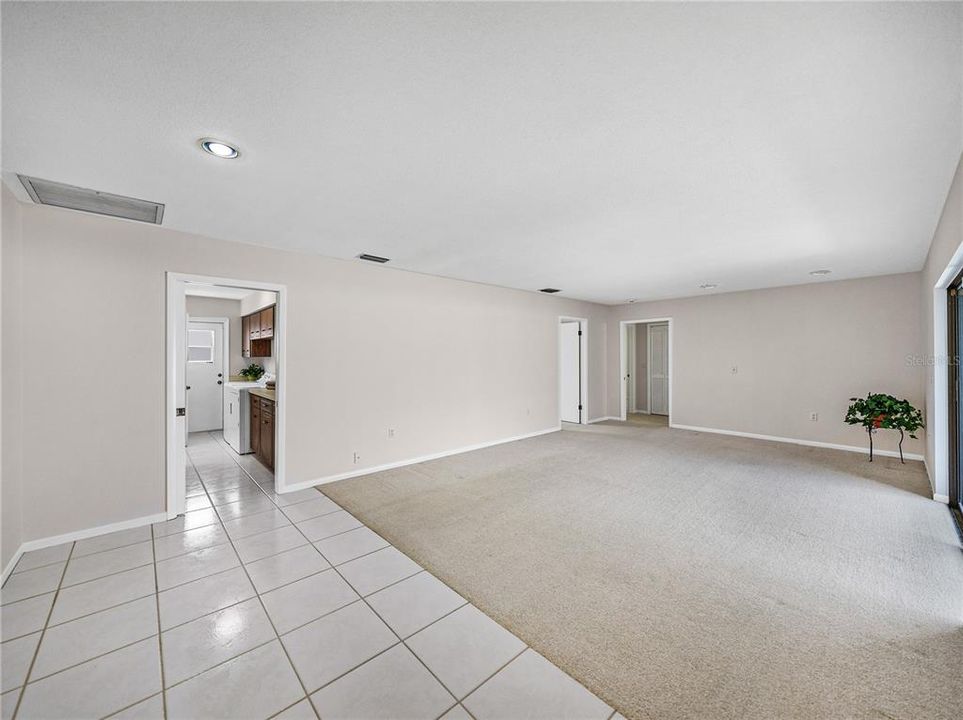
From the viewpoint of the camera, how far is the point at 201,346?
721 centimetres

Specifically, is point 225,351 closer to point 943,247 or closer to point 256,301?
point 256,301

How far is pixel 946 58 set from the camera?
1418mm

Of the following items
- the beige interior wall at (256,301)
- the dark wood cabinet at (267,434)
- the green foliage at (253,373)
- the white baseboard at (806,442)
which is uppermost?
the beige interior wall at (256,301)

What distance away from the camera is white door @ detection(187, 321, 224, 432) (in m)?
7.05

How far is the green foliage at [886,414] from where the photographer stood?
15.3 ft

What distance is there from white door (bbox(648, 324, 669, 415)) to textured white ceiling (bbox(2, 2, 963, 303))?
607cm

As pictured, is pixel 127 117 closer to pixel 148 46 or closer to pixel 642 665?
pixel 148 46

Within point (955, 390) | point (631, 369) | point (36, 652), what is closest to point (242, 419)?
point (36, 652)

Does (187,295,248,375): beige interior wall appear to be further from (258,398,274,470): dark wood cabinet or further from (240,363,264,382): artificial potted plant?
(258,398,274,470): dark wood cabinet

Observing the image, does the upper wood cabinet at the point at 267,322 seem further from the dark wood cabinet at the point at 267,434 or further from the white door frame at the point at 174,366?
the white door frame at the point at 174,366

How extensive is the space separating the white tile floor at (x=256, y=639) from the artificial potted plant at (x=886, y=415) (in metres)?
5.47

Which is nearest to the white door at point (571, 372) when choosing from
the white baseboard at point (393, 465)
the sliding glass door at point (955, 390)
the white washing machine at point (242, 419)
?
the white baseboard at point (393, 465)

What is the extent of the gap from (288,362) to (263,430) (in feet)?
4.93

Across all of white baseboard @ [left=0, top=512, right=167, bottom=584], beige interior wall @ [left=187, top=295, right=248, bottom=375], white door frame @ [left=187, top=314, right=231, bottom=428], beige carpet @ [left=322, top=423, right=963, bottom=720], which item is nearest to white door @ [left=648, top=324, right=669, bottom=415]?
beige carpet @ [left=322, top=423, right=963, bottom=720]
